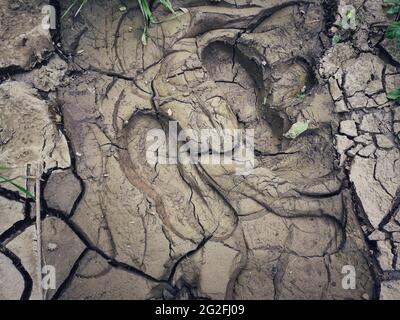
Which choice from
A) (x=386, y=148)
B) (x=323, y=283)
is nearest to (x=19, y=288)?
(x=323, y=283)

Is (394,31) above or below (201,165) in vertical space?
above

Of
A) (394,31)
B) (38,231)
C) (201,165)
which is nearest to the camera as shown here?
(38,231)

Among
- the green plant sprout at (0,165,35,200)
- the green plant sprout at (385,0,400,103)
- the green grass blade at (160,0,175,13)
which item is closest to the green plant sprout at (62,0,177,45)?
the green grass blade at (160,0,175,13)

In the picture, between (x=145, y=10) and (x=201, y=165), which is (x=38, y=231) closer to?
(x=201, y=165)

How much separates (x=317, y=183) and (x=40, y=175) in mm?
1562

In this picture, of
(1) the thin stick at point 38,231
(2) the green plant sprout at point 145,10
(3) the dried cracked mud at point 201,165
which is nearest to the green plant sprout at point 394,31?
(3) the dried cracked mud at point 201,165

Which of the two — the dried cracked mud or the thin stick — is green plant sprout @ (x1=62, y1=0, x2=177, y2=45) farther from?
the thin stick

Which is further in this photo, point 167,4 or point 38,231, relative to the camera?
point 167,4

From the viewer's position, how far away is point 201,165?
8.00 ft

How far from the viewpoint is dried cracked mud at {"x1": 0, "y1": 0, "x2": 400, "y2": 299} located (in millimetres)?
2242

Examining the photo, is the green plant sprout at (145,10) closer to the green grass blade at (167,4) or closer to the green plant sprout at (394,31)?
the green grass blade at (167,4)

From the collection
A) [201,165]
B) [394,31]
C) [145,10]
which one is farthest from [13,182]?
[394,31]

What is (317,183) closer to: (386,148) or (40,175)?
(386,148)

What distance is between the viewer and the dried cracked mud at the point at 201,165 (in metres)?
2.24
